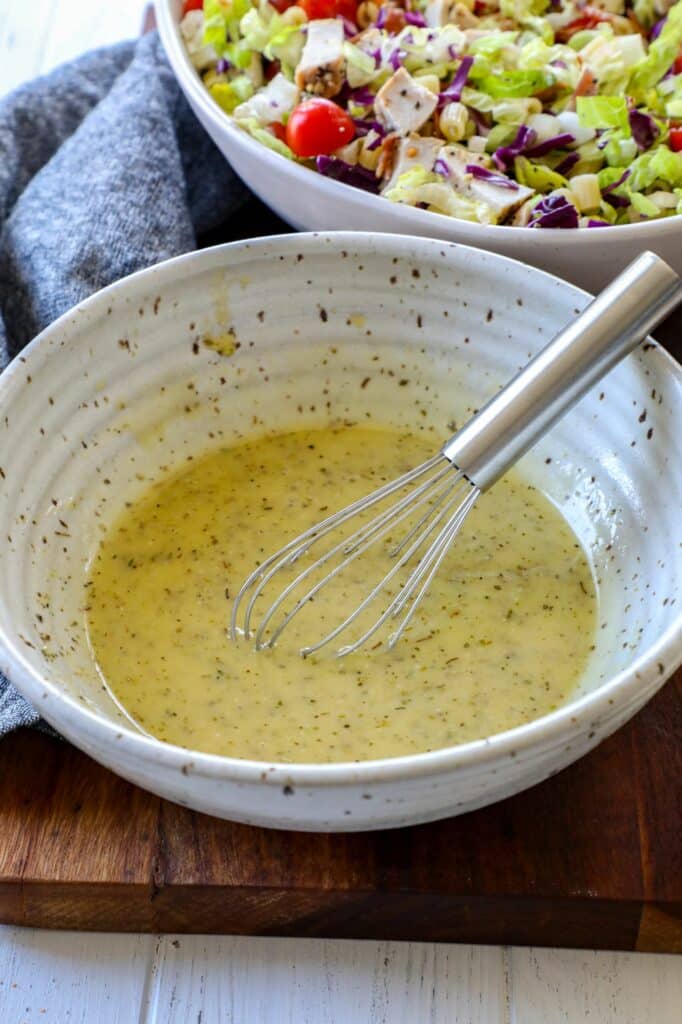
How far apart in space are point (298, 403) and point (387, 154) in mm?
333

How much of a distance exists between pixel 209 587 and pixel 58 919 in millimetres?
352

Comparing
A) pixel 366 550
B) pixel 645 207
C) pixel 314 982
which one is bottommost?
pixel 314 982

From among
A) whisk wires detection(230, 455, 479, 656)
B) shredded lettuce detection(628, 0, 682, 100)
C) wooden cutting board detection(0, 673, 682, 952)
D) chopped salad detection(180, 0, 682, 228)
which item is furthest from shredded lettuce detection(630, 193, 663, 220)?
wooden cutting board detection(0, 673, 682, 952)

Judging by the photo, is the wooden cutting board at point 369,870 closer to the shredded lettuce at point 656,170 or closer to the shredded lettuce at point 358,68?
the shredded lettuce at point 656,170

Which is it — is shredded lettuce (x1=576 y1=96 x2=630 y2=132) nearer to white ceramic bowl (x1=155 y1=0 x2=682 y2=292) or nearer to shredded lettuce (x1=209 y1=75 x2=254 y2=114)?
white ceramic bowl (x1=155 y1=0 x2=682 y2=292)

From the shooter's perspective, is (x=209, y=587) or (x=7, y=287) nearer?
(x=209, y=587)

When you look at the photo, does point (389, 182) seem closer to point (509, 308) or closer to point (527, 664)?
point (509, 308)

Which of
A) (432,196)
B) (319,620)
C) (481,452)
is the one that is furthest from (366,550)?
(432,196)

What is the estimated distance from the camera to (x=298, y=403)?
1.50 metres

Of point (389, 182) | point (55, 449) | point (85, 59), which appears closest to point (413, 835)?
point (55, 449)

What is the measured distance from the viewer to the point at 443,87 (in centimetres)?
166

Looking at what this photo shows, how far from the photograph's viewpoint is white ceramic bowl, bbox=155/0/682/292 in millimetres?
1445

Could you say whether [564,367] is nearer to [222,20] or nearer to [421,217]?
[421,217]

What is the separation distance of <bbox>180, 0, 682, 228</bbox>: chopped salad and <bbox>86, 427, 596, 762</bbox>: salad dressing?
342 millimetres
